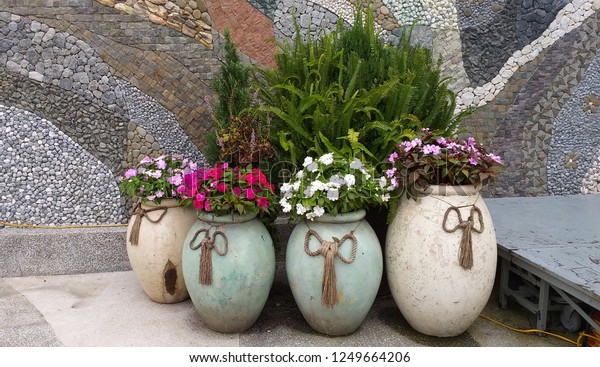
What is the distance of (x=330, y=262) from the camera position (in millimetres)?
3271

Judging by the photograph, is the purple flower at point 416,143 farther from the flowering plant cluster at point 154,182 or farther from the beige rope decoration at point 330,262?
the flowering plant cluster at point 154,182

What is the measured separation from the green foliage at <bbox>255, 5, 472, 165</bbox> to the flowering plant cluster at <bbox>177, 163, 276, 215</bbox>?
→ 35cm

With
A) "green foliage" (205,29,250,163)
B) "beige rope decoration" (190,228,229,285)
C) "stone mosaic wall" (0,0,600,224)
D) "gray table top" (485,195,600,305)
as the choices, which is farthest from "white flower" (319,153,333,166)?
"stone mosaic wall" (0,0,600,224)


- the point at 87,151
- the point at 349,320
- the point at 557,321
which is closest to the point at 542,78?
the point at 557,321

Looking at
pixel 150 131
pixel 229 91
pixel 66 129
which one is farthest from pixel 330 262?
pixel 66 129

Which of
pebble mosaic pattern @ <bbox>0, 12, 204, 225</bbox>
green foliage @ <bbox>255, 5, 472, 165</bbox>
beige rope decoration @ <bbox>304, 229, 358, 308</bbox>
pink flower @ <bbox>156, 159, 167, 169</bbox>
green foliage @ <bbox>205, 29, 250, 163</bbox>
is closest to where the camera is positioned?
beige rope decoration @ <bbox>304, 229, 358, 308</bbox>

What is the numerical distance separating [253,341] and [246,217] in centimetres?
83

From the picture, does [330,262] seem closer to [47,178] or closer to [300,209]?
[300,209]

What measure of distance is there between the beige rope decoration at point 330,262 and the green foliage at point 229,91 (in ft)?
4.50

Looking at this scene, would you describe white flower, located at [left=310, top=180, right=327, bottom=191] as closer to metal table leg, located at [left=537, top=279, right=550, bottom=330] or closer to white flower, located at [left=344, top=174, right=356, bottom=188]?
white flower, located at [left=344, top=174, right=356, bottom=188]

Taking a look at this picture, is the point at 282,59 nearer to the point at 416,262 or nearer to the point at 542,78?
the point at 416,262

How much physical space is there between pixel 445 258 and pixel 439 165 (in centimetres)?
59

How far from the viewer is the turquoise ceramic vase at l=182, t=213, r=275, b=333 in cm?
340

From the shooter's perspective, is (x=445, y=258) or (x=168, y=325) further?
(x=168, y=325)
